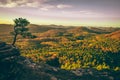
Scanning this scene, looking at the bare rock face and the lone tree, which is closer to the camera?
the bare rock face

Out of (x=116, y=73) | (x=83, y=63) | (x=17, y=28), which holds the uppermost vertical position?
(x=17, y=28)

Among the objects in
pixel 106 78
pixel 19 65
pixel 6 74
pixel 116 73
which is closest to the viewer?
pixel 6 74

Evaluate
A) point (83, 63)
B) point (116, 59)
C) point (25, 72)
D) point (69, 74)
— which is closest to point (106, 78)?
point (69, 74)

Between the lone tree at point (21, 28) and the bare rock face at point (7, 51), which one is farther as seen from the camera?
the lone tree at point (21, 28)

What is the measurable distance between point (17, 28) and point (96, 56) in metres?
114

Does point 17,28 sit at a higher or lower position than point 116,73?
higher

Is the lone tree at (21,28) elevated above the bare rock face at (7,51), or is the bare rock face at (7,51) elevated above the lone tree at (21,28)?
the lone tree at (21,28)

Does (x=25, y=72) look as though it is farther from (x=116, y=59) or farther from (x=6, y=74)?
(x=116, y=59)

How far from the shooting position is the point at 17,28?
3295 inches

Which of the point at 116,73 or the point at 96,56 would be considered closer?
the point at 116,73

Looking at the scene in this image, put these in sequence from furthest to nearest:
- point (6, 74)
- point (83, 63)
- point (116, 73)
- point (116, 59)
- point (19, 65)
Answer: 1. point (116, 59)
2. point (83, 63)
3. point (116, 73)
4. point (19, 65)
5. point (6, 74)

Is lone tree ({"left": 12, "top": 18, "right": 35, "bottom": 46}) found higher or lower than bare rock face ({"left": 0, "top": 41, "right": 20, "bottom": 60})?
higher

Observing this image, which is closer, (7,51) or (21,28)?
(7,51)

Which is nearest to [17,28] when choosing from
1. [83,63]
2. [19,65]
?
[19,65]
